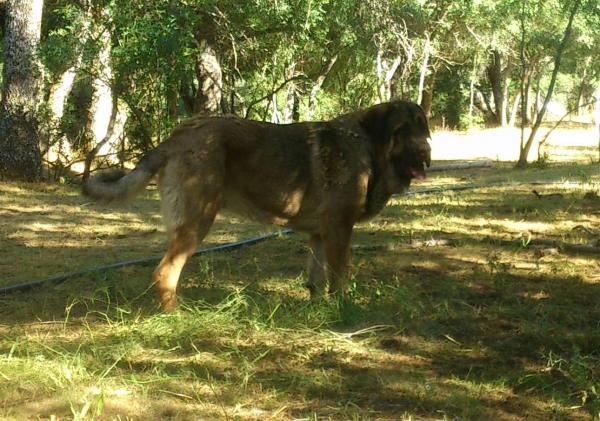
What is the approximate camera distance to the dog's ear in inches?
274

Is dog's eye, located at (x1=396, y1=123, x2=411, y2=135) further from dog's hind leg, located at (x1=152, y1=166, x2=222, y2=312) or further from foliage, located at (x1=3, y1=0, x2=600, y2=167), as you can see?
foliage, located at (x1=3, y1=0, x2=600, y2=167)

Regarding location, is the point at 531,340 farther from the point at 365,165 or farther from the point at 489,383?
the point at 365,165

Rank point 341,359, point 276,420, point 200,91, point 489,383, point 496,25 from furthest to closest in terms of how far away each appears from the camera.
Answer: point 496,25, point 200,91, point 341,359, point 489,383, point 276,420

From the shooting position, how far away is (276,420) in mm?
4027

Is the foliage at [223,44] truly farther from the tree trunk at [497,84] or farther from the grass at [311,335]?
the tree trunk at [497,84]

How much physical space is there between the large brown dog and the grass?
19.2 inches

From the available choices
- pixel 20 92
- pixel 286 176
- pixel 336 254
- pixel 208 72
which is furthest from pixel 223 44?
pixel 336 254

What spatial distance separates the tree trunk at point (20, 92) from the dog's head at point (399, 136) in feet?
33.9

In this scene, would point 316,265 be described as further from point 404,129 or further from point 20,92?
point 20,92

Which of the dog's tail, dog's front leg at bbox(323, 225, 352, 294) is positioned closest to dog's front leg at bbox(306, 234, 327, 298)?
dog's front leg at bbox(323, 225, 352, 294)

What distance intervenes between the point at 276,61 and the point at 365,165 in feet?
44.4

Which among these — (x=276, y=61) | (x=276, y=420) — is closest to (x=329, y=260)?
(x=276, y=420)

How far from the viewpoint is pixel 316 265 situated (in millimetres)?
6859

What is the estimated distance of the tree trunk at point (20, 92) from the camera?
1516 cm
